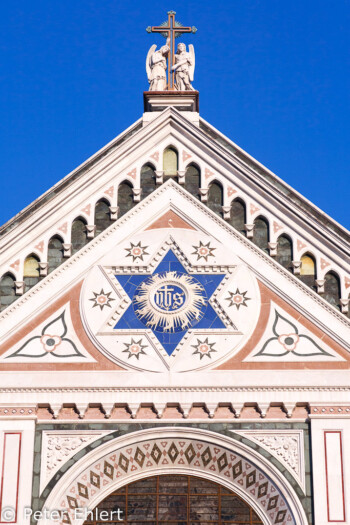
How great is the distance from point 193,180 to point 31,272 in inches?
124

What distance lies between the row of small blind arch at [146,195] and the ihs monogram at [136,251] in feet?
2.01

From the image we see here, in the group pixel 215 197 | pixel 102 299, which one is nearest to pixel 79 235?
pixel 102 299

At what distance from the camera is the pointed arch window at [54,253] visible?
2305 centimetres

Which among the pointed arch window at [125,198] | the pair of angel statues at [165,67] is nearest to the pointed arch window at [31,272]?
the pointed arch window at [125,198]

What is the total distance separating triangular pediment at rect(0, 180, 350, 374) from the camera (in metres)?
22.0

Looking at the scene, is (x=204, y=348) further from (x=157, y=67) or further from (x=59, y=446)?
(x=157, y=67)

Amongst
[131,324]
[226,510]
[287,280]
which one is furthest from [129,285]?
[226,510]

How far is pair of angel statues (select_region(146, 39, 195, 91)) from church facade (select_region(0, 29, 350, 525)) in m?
1.36

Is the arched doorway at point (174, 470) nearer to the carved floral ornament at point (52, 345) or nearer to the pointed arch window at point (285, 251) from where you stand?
the carved floral ornament at point (52, 345)

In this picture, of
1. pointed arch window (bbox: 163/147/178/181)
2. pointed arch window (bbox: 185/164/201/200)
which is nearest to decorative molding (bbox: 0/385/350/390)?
pointed arch window (bbox: 185/164/201/200)

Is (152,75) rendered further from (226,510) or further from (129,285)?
(226,510)

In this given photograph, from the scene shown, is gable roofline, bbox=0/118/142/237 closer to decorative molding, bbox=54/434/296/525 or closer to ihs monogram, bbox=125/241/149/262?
ihs monogram, bbox=125/241/149/262

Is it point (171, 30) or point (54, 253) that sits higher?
point (171, 30)

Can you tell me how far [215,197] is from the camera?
2369 centimetres
